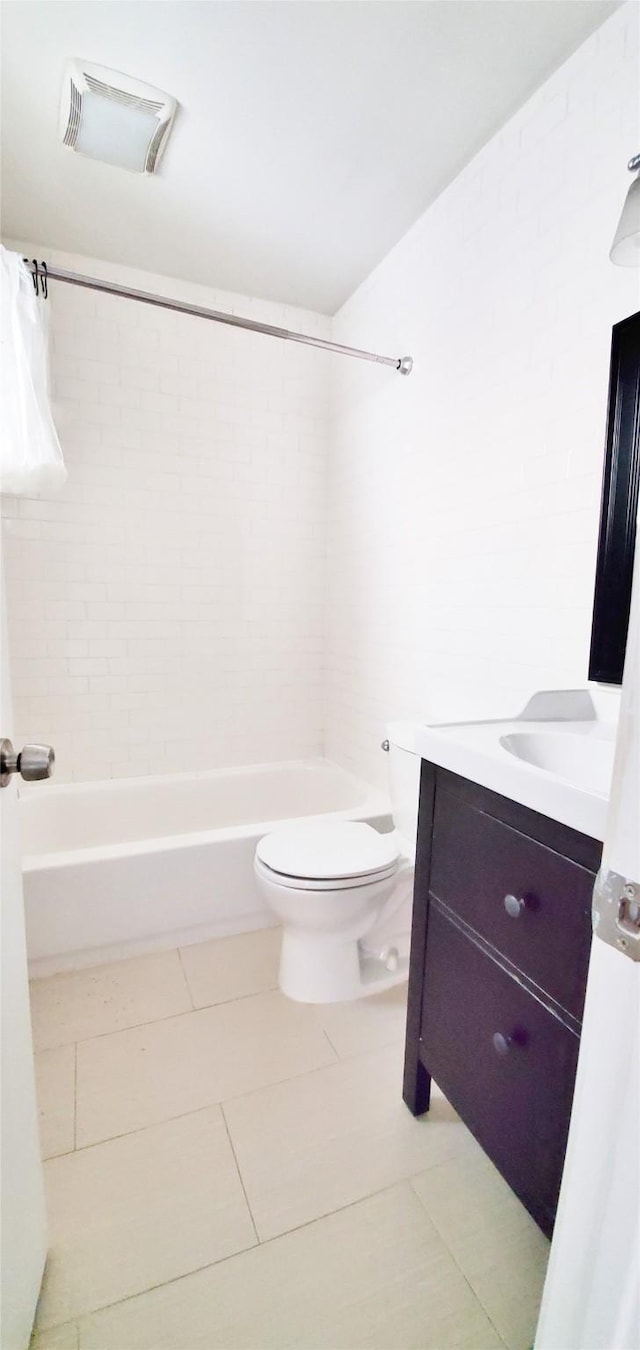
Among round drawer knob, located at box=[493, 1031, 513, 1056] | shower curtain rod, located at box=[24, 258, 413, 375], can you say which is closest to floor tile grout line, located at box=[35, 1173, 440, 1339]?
round drawer knob, located at box=[493, 1031, 513, 1056]

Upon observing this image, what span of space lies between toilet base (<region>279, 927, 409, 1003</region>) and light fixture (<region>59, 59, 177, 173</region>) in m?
2.23

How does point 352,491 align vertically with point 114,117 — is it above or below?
below

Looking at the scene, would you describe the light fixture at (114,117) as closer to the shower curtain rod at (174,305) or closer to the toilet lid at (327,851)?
the shower curtain rod at (174,305)

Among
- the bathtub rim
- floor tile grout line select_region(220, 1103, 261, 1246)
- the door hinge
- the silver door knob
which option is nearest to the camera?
the door hinge

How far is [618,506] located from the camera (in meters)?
1.14

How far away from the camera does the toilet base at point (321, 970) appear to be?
5.08 ft

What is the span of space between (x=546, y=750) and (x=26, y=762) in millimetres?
903

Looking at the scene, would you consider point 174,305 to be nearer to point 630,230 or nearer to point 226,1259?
point 630,230

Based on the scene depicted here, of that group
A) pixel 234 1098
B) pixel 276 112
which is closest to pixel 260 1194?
pixel 234 1098

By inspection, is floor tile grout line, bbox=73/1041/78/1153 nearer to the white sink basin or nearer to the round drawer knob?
the round drawer knob

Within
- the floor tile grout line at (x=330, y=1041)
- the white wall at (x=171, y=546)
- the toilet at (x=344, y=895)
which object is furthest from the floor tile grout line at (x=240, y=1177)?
the white wall at (x=171, y=546)

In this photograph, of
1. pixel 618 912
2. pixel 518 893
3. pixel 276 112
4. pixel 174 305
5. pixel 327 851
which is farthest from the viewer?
pixel 174 305

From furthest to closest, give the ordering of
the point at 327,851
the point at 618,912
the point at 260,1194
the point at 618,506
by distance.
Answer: the point at 327,851 < the point at 618,506 < the point at 260,1194 < the point at 618,912

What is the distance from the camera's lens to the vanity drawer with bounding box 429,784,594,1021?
0.74 meters
